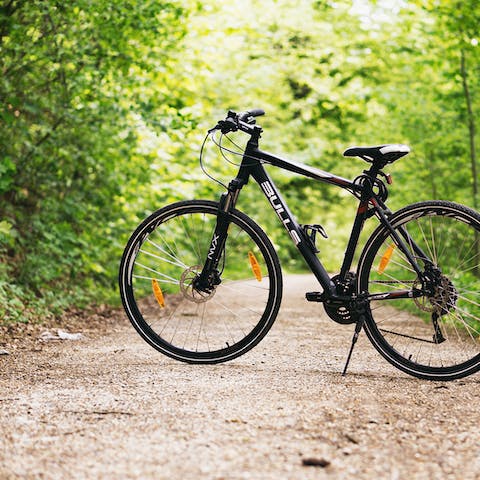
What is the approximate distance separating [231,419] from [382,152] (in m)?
1.77

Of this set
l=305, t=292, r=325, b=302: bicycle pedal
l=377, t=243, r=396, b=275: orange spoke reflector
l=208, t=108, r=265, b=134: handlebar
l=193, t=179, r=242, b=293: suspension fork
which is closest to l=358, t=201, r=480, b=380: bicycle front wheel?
l=377, t=243, r=396, b=275: orange spoke reflector

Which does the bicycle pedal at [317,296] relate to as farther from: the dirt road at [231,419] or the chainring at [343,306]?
the dirt road at [231,419]

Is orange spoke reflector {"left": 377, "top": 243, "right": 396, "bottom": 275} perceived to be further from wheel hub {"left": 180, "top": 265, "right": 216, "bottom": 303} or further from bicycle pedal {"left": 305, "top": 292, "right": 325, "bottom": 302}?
wheel hub {"left": 180, "top": 265, "right": 216, "bottom": 303}

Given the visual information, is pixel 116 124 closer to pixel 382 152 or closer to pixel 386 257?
pixel 382 152

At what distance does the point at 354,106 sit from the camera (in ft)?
66.0

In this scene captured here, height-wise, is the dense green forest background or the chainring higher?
the dense green forest background

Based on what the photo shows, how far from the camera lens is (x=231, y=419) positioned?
9.84 ft

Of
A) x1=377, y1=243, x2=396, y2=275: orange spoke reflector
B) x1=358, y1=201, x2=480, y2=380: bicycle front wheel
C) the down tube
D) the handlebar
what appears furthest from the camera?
the handlebar

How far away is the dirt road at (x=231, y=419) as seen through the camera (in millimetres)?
2439

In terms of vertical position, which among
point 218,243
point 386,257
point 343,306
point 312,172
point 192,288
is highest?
point 312,172

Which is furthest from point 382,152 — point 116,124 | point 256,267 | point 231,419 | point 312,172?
point 116,124

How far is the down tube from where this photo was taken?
411 centimetres

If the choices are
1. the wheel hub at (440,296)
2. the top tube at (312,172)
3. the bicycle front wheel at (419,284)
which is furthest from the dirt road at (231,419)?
the top tube at (312,172)

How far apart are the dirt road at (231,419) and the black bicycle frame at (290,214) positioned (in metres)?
0.57
